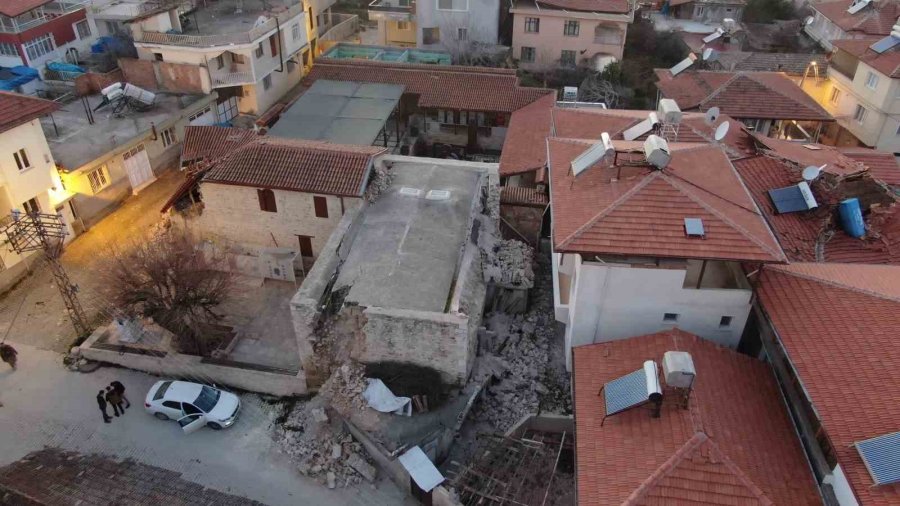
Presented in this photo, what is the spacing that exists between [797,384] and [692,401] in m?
3.27

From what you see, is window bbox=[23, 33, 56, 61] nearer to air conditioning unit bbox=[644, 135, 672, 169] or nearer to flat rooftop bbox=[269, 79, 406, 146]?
flat rooftop bbox=[269, 79, 406, 146]

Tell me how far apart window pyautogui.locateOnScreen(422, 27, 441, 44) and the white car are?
115 ft

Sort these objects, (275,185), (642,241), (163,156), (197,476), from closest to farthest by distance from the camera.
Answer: (642,241), (197,476), (275,185), (163,156)

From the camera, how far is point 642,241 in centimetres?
1811

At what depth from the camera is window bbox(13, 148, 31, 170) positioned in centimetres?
2717

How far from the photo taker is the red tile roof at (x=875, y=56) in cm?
3594

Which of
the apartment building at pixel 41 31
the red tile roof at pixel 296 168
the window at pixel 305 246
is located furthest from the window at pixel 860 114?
the apartment building at pixel 41 31

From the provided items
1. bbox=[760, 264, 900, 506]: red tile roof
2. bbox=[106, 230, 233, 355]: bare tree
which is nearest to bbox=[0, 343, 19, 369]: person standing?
bbox=[106, 230, 233, 355]: bare tree

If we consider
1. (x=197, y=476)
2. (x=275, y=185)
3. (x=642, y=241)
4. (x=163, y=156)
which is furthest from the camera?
(x=163, y=156)

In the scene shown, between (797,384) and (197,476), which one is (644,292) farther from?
(197,476)

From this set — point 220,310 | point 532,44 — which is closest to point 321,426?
point 220,310

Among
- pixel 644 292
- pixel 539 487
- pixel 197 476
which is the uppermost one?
pixel 644 292

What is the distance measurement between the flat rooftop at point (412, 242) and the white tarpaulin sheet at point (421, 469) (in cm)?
490

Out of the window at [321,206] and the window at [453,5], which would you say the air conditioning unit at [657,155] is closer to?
the window at [321,206]
